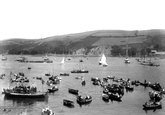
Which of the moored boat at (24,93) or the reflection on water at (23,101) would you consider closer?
the reflection on water at (23,101)

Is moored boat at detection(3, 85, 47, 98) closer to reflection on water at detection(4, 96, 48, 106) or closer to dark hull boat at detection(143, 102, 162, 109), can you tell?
reflection on water at detection(4, 96, 48, 106)

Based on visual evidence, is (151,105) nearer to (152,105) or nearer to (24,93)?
(152,105)

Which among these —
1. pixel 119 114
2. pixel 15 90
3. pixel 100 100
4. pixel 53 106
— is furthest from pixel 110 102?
pixel 15 90

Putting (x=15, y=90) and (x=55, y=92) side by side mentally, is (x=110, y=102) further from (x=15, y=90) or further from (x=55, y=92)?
(x=15, y=90)

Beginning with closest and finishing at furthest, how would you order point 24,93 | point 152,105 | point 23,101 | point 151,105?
point 151,105
point 152,105
point 23,101
point 24,93

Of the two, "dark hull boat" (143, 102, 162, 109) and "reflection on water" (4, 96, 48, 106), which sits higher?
"reflection on water" (4, 96, 48, 106)

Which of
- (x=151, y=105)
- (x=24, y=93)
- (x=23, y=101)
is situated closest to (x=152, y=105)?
(x=151, y=105)

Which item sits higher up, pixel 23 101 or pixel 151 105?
pixel 23 101

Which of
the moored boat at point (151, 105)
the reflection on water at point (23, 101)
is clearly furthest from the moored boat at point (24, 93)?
the moored boat at point (151, 105)

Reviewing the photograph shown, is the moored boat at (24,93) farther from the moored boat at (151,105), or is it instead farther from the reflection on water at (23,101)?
the moored boat at (151,105)

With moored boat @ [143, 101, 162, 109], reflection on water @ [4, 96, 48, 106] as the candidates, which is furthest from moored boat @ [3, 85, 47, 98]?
moored boat @ [143, 101, 162, 109]

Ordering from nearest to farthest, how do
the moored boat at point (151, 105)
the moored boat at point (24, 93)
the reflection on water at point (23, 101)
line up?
the moored boat at point (151, 105) → the reflection on water at point (23, 101) → the moored boat at point (24, 93)
